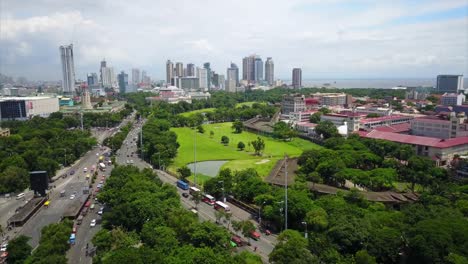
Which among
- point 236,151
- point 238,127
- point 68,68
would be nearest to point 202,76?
point 68,68

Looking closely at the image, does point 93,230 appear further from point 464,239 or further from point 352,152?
point 352,152

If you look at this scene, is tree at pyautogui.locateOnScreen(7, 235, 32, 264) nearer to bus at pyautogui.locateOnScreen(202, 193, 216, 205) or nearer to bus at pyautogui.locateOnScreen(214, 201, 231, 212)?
bus at pyautogui.locateOnScreen(214, 201, 231, 212)

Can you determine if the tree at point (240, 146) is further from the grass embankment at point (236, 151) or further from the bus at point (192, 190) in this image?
the bus at point (192, 190)

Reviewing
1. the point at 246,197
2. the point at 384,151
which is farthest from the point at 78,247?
the point at 384,151

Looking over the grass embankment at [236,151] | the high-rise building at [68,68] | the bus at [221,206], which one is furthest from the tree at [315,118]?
the high-rise building at [68,68]

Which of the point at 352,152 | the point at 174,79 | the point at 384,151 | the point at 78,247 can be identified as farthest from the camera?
the point at 174,79

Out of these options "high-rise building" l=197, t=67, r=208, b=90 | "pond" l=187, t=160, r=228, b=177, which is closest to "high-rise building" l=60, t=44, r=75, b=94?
"high-rise building" l=197, t=67, r=208, b=90
